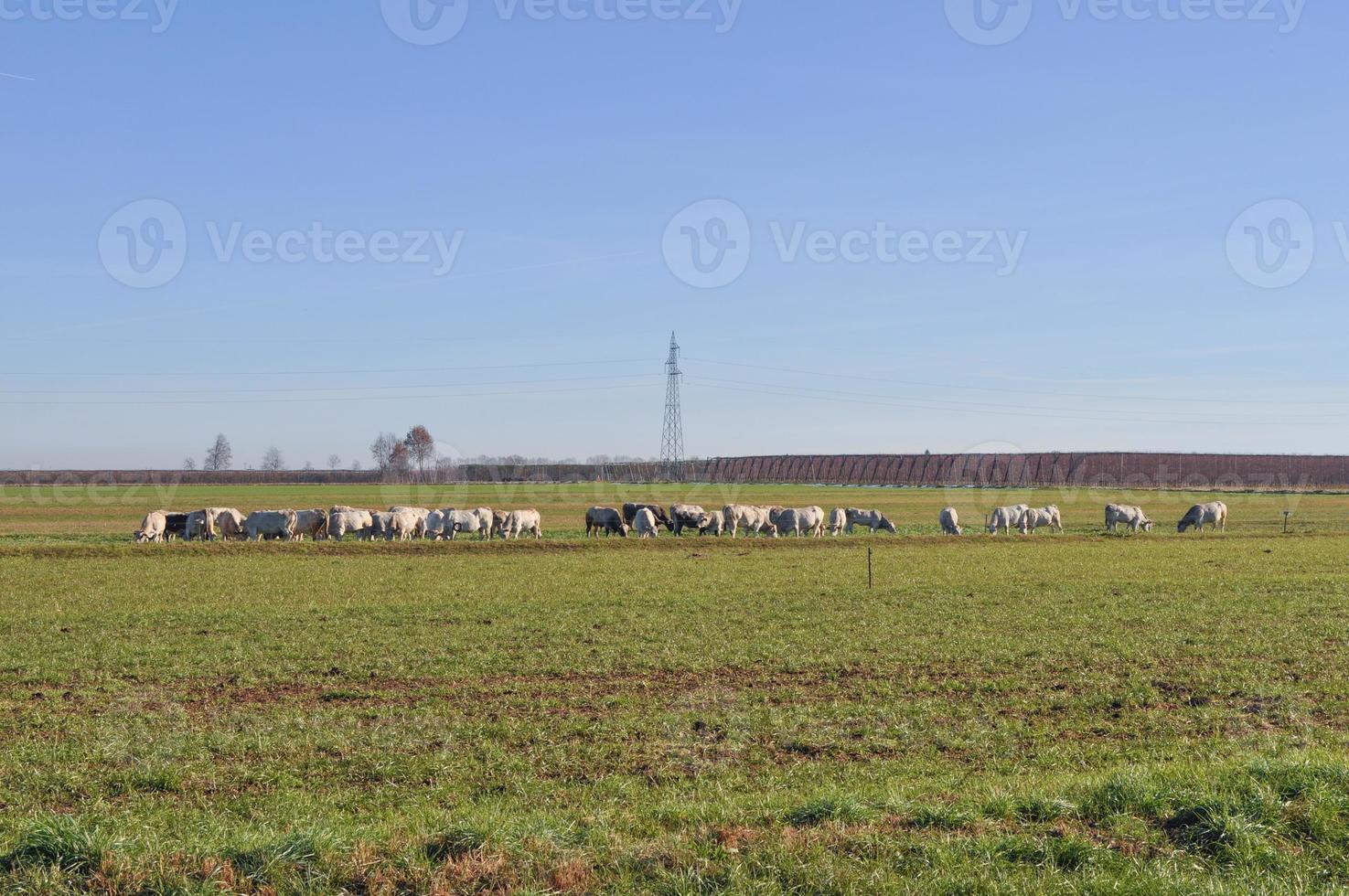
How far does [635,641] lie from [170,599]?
12099mm

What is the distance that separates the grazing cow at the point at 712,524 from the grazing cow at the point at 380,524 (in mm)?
14890

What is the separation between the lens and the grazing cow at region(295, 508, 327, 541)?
1945 inches

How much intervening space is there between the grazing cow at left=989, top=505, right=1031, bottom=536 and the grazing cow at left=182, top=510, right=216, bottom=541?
123 feet

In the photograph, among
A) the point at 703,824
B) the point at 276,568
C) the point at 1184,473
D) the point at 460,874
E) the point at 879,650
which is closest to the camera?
the point at 460,874

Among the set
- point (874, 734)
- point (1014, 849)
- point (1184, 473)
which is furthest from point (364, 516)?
point (1184, 473)

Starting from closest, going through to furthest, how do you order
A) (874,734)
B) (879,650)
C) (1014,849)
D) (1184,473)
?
1. (1014,849)
2. (874,734)
3. (879,650)
4. (1184,473)

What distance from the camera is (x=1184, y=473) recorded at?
132875 millimetres

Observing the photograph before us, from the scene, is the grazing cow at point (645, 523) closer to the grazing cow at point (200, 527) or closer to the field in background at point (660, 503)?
the field in background at point (660, 503)

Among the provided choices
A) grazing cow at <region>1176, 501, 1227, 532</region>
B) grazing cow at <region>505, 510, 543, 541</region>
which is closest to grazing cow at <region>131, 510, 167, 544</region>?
grazing cow at <region>505, 510, 543, 541</region>

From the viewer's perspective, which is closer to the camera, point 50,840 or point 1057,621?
point 50,840

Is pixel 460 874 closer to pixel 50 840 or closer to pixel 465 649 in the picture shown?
pixel 50 840

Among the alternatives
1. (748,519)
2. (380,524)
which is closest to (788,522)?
(748,519)

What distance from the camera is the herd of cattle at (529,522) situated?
49.2m

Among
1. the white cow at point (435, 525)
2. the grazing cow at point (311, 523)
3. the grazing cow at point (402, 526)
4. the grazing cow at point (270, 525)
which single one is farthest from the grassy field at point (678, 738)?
the grazing cow at point (402, 526)
